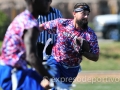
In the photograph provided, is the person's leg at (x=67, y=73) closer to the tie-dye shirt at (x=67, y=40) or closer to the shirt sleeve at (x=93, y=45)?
the tie-dye shirt at (x=67, y=40)

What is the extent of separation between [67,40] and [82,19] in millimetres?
376

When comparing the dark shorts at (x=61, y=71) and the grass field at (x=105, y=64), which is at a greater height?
the dark shorts at (x=61, y=71)

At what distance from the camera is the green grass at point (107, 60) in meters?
17.2

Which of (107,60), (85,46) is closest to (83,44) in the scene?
(85,46)

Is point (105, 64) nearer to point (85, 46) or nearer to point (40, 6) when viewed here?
point (85, 46)

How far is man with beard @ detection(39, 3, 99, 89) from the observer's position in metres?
7.65

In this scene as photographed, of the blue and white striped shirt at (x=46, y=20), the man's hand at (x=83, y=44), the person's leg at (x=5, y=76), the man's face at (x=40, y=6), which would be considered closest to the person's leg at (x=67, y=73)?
the man's hand at (x=83, y=44)

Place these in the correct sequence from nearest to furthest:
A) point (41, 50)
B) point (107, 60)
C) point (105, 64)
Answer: point (41, 50) < point (105, 64) < point (107, 60)

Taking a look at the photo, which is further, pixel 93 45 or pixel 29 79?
pixel 93 45

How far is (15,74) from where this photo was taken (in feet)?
18.2

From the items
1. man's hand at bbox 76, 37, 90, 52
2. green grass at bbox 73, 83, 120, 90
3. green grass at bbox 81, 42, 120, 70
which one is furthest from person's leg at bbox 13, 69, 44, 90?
green grass at bbox 81, 42, 120, 70

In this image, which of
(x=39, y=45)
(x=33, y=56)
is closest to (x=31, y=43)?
(x=33, y=56)

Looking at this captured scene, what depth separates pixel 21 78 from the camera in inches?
219

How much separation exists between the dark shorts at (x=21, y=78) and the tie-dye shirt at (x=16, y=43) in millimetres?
67
